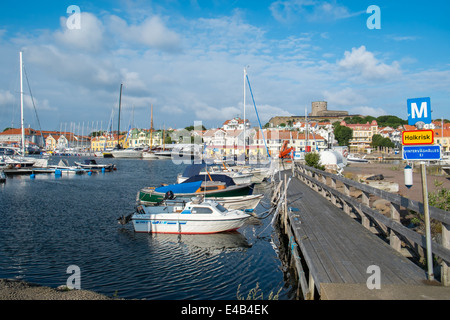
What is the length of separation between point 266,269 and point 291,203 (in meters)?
5.85

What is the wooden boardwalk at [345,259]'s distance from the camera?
7.03 metres

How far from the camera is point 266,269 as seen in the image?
13.1 m

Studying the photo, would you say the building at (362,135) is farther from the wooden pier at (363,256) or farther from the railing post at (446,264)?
the railing post at (446,264)

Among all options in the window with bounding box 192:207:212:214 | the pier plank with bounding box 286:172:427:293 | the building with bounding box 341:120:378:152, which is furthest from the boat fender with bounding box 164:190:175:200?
the building with bounding box 341:120:378:152

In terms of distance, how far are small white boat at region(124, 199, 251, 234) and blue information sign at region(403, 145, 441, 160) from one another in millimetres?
11269

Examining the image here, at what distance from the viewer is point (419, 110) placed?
680 centimetres

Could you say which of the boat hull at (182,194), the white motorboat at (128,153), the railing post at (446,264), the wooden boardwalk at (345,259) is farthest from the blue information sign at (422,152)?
the white motorboat at (128,153)

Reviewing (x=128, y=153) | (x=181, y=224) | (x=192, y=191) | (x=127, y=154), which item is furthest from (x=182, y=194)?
(x=127, y=154)

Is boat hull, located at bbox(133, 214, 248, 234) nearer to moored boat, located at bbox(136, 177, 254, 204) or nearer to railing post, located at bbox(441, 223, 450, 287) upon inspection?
moored boat, located at bbox(136, 177, 254, 204)

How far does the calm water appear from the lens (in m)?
11.5

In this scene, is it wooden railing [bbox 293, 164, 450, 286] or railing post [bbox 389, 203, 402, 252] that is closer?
wooden railing [bbox 293, 164, 450, 286]

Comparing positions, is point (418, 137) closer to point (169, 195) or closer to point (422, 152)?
point (422, 152)
